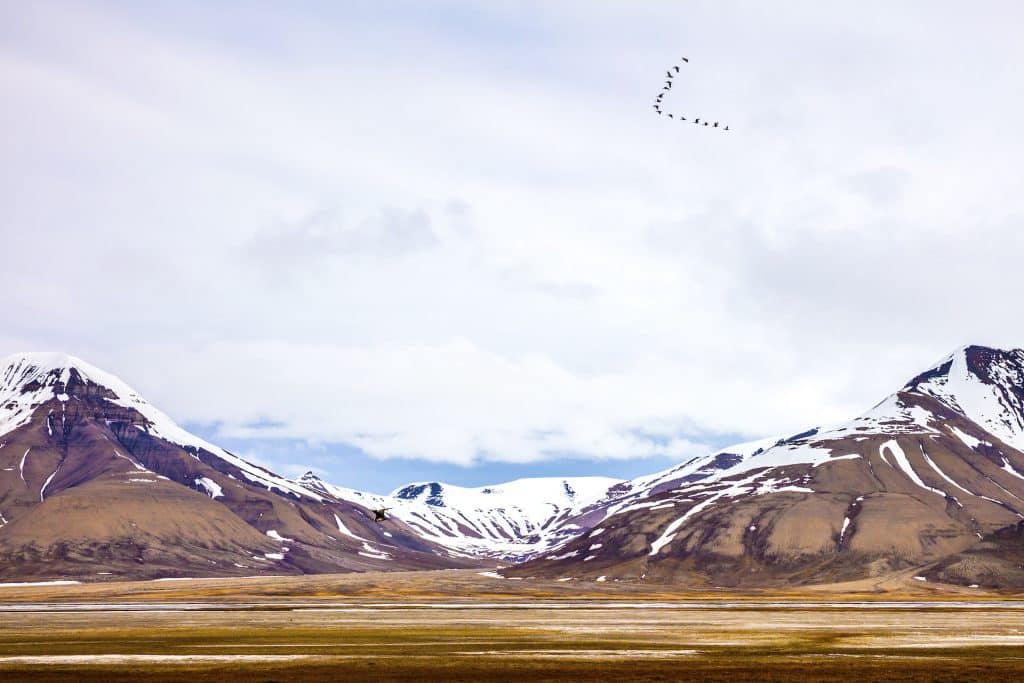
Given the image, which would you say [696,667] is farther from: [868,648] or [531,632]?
[531,632]

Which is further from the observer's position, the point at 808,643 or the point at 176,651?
the point at 808,643

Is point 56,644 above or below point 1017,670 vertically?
above

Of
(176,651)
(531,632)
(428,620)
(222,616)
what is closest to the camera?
(176,651)

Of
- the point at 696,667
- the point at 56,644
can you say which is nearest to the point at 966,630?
the point at 696,667

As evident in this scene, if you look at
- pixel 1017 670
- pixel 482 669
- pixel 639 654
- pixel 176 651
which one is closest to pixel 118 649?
pixel 176 651

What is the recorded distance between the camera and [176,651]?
3054 inches

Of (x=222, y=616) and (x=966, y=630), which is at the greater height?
(x=222, y=616)

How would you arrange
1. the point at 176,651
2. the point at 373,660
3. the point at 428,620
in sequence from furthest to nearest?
the point at 428,620 → the point at 176,651 → the point at 373,660

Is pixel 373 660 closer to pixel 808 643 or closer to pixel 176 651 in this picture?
pixel 176 651

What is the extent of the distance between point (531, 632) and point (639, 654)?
27344 millimetres

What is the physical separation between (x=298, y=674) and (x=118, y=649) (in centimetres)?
2426

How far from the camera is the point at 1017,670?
200ft

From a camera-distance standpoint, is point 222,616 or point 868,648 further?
point 222,616

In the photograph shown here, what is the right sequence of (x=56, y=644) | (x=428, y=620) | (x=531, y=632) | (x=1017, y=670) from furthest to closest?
(x=428, y=620), (x=531, y=632), (x=56, y=644), (x=1017, y=670)
